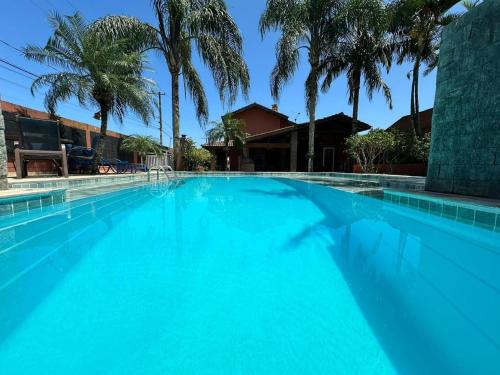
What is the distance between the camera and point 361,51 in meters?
15.3

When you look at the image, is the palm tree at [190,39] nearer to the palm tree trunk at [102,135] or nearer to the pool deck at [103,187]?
the palm tree trunk at [102,135]

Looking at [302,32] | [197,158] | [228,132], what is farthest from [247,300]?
[197,158]

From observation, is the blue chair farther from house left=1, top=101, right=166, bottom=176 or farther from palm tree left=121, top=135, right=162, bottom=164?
palm tree left=121, top=135, right=162, bottom=164

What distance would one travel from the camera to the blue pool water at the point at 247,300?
1392 millimetres

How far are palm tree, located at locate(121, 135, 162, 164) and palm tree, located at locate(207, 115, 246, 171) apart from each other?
14.5 ft

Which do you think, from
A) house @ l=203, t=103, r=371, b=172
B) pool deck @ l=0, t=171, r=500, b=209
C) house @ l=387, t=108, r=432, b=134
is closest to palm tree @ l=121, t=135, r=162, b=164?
house @ l=203, t=103, r=371, b=172

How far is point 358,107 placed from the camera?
16219 mm

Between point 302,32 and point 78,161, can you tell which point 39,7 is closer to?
point 78,161

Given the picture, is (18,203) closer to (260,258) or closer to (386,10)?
(260,258)

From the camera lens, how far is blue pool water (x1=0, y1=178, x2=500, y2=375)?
1.39 metres

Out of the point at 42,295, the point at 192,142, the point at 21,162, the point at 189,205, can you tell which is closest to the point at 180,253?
the point at 42,295

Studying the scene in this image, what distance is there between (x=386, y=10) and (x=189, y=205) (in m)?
13.7

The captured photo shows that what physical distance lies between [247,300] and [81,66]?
11.9 metres

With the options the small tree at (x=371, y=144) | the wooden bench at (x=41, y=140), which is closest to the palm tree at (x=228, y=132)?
the small tree at (x=371, y=144)
